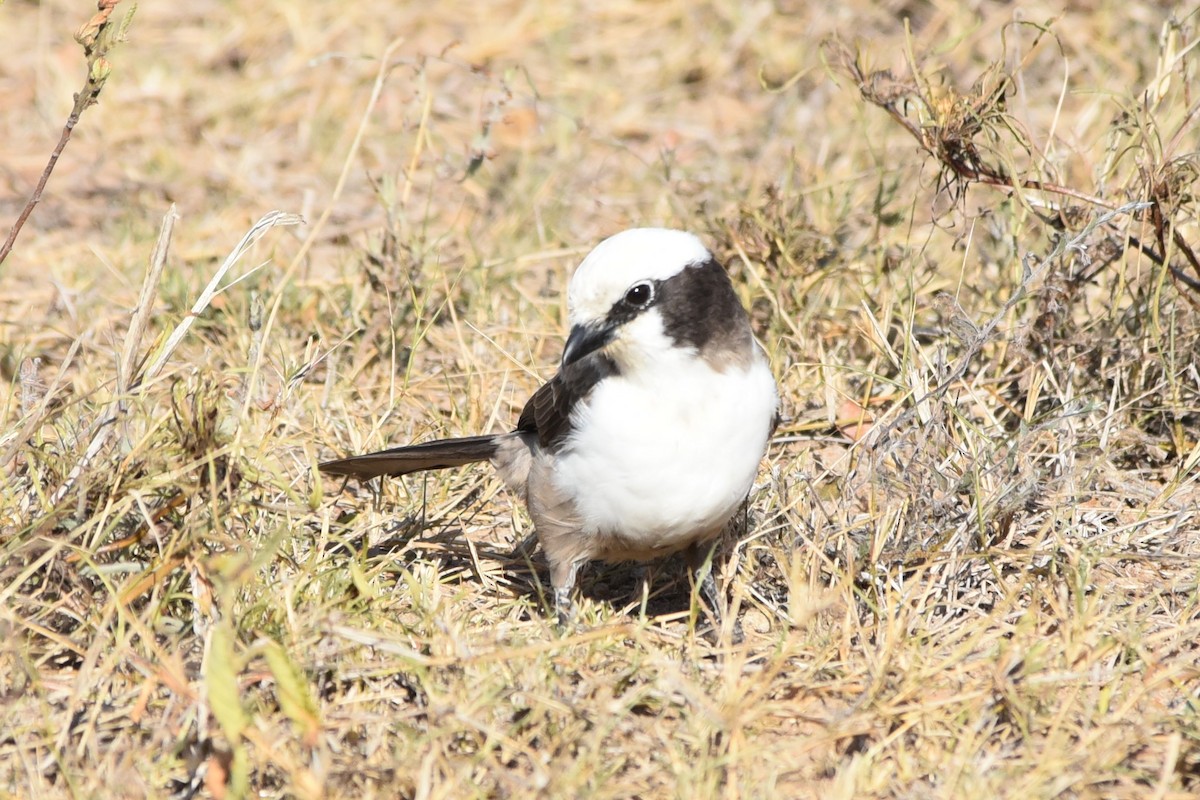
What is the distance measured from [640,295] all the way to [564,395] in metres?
0.40

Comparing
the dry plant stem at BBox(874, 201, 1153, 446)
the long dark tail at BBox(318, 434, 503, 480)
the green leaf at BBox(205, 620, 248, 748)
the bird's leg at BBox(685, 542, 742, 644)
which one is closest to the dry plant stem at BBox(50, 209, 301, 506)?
the long dark tail at BBox(318, 434, 503, 480)

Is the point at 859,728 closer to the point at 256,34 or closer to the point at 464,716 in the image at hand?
the point at 464,716

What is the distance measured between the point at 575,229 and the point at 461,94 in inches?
64.3

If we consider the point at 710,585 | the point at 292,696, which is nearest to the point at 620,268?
the point at 710,585

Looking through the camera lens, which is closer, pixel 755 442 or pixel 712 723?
pixel 712 723

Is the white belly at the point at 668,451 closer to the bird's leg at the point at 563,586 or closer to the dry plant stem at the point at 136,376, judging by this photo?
the bird's leg at the point at 563,586

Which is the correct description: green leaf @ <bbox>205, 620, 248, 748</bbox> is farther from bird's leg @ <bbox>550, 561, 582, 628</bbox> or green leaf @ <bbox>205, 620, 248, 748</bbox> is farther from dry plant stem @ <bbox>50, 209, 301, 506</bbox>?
bird's leg @ <bbox>550, 561, 582, 628</bbox>

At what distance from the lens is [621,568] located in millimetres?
4371

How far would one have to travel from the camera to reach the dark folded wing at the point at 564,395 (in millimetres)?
3689

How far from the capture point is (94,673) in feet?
10.5

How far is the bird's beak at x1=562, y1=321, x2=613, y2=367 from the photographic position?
3.57 meters

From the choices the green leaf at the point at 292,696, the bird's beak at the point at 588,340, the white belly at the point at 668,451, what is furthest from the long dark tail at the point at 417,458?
the green leaf at the point at 292,696

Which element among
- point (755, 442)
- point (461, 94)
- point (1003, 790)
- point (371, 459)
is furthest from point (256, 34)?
point (1003, 790)

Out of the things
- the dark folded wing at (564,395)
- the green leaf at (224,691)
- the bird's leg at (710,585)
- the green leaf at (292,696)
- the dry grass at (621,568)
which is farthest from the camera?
the bird's leg at (710,585)
